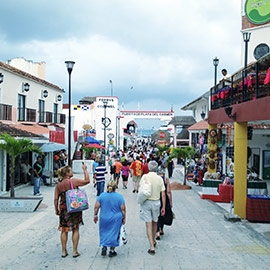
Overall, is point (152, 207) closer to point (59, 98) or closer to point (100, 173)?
point (100, 173)

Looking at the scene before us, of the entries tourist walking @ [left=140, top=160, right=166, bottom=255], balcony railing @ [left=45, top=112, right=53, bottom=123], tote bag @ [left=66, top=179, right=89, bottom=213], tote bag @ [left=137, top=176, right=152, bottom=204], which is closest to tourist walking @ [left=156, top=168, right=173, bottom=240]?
tourist walking @ [left=140, top=160, right=166, bottom=255]

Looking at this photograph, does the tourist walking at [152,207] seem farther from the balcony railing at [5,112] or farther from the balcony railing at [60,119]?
the balcony railing at [60,119]

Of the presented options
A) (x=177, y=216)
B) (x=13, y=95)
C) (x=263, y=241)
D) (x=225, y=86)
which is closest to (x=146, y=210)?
(x=263, y=241)

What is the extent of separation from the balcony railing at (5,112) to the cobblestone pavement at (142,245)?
Answer: 9026 millimetres

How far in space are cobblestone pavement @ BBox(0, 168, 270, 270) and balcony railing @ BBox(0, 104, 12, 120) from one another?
355 inches

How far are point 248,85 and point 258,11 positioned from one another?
17861 millimetres

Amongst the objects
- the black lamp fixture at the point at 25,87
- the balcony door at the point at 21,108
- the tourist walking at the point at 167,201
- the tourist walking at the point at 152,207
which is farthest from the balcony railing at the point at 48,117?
the tourist walking at the point at 152,207

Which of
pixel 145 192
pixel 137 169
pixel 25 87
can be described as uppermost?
pixel 25 87

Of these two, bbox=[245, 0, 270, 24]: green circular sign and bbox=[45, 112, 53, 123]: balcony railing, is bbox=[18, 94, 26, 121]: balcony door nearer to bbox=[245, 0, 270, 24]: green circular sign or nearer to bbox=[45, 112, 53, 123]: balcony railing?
bbox=[45, 112, 53, 123]: balcony railing

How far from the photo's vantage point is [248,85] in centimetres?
1073

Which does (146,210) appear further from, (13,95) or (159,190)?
(13,95)

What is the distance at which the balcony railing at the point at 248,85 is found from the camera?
32.0 ft

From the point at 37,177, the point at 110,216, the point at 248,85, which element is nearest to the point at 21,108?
the point at 37,177

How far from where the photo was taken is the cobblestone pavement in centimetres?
687
